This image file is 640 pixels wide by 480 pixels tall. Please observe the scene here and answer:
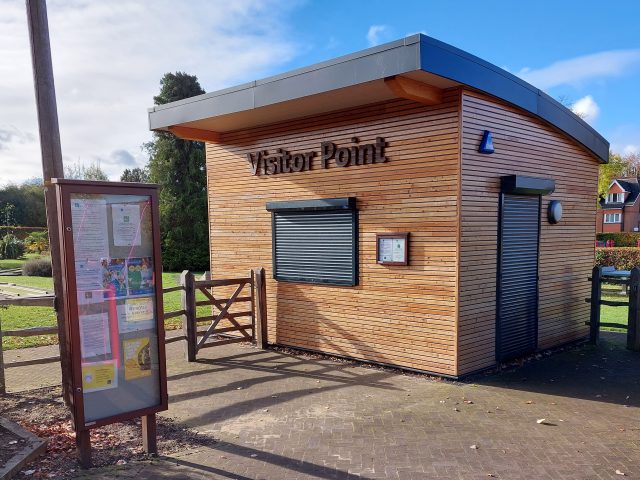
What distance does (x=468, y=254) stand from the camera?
21.9 feet

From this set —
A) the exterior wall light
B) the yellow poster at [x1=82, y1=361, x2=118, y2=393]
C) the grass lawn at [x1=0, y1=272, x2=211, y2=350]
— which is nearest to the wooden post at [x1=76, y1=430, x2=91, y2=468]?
the yellow poster at [x1=82, y1=361, x2=118, y2=393]

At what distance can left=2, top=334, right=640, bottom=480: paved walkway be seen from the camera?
166 inches

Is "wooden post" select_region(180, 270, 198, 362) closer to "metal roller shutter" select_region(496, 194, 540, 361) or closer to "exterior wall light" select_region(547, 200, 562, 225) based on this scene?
"metal roller shutter" select_region(496, 194, 540, 361)

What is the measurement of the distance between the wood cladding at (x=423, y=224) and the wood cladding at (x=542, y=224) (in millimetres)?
27

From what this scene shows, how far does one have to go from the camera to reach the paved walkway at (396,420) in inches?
166

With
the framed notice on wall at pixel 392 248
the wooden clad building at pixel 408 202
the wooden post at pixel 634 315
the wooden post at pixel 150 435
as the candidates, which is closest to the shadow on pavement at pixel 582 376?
the wooden post at pixel 634 315

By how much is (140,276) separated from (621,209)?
57.3 meters

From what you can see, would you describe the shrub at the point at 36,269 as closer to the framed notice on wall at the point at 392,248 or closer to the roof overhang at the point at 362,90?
the roof overhang at the point at 362,90

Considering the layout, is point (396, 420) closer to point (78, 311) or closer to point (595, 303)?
point (78, 311)

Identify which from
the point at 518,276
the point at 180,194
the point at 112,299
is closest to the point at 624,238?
the point at 180,194

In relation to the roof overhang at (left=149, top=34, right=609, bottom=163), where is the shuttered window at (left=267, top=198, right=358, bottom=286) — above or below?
below

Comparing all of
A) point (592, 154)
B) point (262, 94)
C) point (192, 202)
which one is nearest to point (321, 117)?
point (262, 94)

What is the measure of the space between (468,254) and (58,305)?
5077 millimetres

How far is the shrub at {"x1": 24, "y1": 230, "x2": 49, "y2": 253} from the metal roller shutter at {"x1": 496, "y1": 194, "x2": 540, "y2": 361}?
31788 mm
